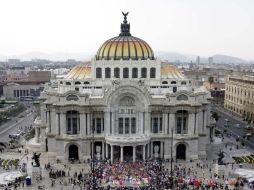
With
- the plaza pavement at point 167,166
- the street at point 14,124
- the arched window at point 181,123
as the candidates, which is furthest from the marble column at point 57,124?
the street at point 14,124

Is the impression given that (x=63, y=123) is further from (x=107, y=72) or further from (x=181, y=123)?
(x=181, y=123)

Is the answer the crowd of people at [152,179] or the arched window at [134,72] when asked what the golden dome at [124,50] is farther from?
the crowd of people at [152,179]

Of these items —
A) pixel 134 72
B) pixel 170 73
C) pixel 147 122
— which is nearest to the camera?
pixel 147 122

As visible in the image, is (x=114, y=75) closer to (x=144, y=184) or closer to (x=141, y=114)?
(x=141, y=114)

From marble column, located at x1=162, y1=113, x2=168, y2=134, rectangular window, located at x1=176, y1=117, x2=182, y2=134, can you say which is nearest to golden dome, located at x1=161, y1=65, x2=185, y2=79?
rectangular window, located at x1=176, y1=117, x2=182, y2=134

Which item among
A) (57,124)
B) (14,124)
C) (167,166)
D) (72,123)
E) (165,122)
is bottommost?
(167,166)

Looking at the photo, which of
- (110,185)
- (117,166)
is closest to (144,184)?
(110,185)

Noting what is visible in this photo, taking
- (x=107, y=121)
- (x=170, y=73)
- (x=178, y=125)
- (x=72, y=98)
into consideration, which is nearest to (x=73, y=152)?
(x=107, y=121)
